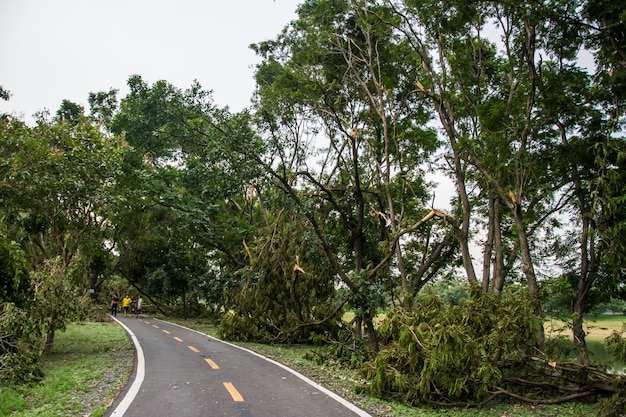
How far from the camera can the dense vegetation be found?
899 cm

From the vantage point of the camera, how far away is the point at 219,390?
8.47 meters

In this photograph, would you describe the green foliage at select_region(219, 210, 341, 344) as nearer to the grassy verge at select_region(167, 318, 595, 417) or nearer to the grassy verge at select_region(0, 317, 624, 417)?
the grassy verge at select_region(0, 317, 624, 417)

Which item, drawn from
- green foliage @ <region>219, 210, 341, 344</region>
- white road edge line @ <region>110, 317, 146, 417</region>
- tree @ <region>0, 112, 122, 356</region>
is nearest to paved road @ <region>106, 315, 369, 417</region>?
white road edge line @ <region>110, 317, 146, 417</region>

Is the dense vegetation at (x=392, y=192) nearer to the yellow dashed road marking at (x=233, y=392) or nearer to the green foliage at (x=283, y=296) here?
the green foliage at (x=283, y=296)

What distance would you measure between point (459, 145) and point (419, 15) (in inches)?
166

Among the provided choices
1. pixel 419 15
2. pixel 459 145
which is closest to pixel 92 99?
pixel 419 15

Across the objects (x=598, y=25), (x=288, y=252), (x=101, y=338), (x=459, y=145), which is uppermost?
(x=598, y=25)

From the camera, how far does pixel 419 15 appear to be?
13836mm

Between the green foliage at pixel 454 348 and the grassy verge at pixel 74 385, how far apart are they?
5.01m

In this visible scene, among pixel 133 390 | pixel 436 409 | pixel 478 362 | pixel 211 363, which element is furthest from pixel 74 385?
pixel 478 362

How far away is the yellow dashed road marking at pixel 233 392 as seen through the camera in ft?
25.6

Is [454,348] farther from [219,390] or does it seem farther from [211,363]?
[211,363]

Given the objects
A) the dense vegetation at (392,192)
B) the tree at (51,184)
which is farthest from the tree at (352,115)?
the tree at (51,184)

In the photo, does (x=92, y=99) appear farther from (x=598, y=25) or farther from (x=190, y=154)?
(x=598, y=25)
